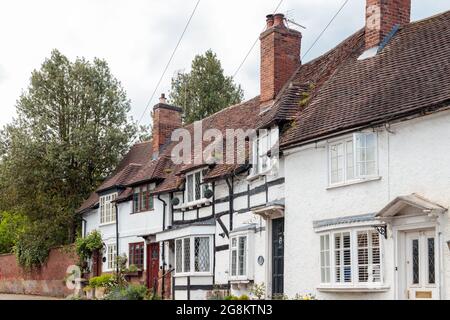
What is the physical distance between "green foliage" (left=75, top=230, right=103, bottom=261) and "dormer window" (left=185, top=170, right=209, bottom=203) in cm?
1055

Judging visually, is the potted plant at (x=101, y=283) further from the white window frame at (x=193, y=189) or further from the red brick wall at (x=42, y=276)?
the red brick wall at (x=42, y=276)

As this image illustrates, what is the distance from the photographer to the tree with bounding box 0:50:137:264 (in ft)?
135

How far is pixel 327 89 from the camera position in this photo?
2069 centimetres

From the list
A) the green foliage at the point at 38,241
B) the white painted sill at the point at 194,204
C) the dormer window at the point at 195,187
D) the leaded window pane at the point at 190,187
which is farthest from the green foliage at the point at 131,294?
the green foliage at the point at 38,241

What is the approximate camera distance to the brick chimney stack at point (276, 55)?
24641 mm

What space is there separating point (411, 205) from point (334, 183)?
121 inches

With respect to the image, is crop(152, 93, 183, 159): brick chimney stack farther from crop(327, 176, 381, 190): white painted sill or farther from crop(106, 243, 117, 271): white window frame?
crop(327, 176, 381, 190): white painted sill

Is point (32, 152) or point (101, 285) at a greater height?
point (32, 152)

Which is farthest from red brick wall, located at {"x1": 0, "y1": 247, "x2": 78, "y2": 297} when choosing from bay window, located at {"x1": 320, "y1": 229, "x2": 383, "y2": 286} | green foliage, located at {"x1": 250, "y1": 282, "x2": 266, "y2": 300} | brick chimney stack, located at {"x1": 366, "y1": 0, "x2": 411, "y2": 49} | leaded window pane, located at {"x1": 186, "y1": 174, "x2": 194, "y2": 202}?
brick chimney stack, located at {"x1": 366, "y1": 0, "x2": 411, "y2": 49}

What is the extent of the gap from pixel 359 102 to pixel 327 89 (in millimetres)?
2348

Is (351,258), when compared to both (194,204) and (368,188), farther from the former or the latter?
(194,204)
